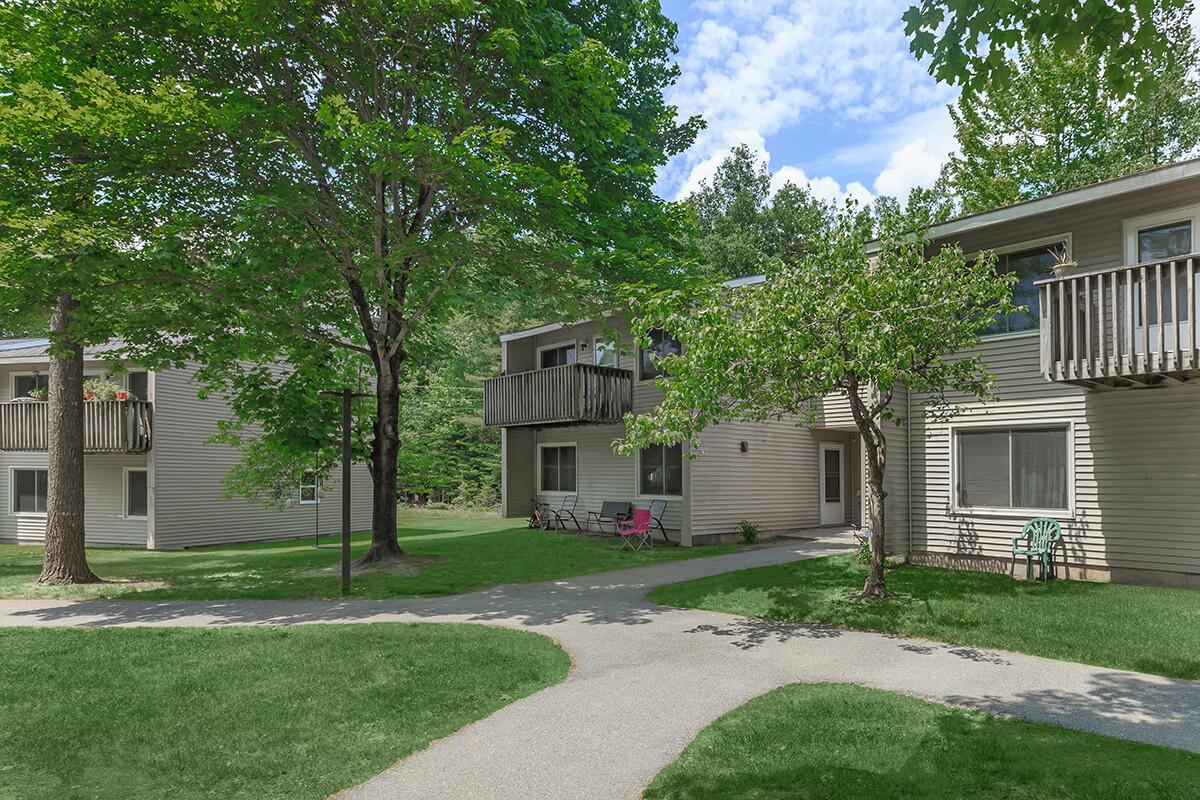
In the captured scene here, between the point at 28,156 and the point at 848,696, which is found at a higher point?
the point at 28,156

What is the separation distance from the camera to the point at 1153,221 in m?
9.91

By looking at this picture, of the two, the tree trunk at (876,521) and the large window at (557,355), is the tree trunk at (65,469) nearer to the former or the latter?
the large window at (557,355)

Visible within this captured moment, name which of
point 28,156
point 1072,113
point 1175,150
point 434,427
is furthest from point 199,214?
point 1175,150

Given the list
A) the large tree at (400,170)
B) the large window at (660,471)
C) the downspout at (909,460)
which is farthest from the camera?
the large window at (660,471)

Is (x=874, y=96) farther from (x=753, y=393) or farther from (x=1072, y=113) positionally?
(x=1072, y=113)

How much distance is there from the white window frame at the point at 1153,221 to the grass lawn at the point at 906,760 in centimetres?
749

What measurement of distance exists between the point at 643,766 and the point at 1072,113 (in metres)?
31.2

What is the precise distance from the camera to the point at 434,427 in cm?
3309

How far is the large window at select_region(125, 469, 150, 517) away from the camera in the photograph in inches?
806

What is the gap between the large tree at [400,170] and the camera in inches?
441

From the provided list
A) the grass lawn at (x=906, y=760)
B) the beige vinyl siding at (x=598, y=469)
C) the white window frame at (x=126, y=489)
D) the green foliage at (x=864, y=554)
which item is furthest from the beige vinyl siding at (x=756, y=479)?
the white window frame at (x=126, y=489)

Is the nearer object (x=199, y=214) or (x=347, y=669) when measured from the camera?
(x=347, y=669)

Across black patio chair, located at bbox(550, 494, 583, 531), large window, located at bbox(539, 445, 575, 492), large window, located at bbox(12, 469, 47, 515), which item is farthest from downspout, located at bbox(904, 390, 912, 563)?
large window, located at bbox(12, 469, 47, 515)

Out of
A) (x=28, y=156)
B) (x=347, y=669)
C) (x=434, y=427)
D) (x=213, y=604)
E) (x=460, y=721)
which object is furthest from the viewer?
(x=434, y=427)
